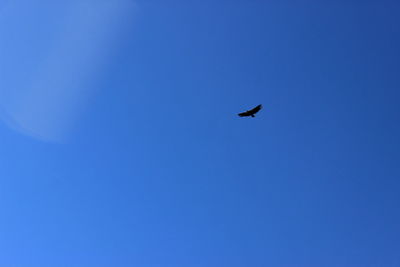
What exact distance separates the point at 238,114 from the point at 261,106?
7.58 ft

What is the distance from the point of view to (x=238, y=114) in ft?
373

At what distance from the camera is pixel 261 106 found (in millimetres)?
113812
